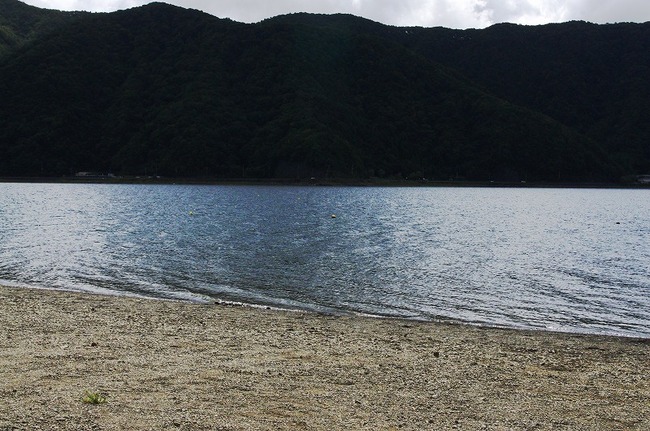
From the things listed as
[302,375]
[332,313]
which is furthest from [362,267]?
[302,375]

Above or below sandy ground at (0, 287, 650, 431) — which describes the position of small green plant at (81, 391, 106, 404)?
above

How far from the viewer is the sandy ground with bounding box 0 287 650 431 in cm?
1056

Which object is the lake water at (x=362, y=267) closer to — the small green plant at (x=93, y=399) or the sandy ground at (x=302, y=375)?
the sandy ground at (x=302, y=375)

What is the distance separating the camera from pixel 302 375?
1328 centimetres

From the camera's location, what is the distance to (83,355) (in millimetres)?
14297

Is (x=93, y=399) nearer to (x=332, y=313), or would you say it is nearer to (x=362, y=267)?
(x=332, y=313)

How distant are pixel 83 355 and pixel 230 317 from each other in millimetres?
6786

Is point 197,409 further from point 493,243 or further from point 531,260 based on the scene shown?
point 493,243

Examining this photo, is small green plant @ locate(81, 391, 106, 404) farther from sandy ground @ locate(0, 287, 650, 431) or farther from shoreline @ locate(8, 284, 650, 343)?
shoreline @ locate(8, 284, 650, 343)

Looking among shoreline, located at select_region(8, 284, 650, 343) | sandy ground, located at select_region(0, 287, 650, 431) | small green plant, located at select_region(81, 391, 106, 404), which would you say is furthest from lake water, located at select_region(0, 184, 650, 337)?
small green plant, located at select_region(81, 391, 106, 404)

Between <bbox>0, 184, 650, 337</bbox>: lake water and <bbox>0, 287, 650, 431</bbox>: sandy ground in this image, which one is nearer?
<bbox>0, 287, 650, 431</bbox>: sandy ground

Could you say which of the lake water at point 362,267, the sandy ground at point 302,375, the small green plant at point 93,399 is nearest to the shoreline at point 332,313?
the lake water at point 362,267

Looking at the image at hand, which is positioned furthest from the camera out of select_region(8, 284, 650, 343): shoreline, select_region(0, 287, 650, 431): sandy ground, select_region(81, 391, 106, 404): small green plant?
select_region(8, 284, 650, 343): shoreline

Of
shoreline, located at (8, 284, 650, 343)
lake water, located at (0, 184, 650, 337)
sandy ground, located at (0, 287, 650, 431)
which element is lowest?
lake water, located at (0, 184, 650, 337)
